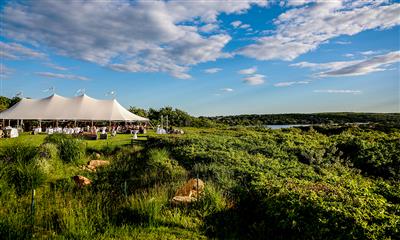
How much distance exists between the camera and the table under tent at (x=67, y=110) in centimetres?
2591

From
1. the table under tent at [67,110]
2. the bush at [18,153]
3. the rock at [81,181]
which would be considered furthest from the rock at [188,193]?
the table under tent at [67,110]

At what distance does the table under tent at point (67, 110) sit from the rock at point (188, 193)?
20.7 metres

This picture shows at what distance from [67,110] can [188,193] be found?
2328 centimetres

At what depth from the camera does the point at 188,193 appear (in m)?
6.59

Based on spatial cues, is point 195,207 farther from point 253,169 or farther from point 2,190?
point 2,190

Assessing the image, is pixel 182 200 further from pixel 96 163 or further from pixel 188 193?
pixel 96 163

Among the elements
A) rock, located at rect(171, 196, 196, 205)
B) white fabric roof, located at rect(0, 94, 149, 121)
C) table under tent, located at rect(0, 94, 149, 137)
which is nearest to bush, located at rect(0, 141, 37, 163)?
rock, located at rect(171, 196, 196, 205)

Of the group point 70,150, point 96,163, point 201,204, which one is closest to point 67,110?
point 70,150

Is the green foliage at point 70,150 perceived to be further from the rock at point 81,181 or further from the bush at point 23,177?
the bush at point 23,177

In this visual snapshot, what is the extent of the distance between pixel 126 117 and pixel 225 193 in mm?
21799

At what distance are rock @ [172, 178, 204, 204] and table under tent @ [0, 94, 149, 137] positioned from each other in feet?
67.8

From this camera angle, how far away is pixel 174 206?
5934 mm

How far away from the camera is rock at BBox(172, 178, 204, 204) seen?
19.7 ft

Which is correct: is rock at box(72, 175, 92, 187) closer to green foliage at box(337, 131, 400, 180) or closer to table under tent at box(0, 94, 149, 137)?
green foliage at box(337, 131, 400, 180)
